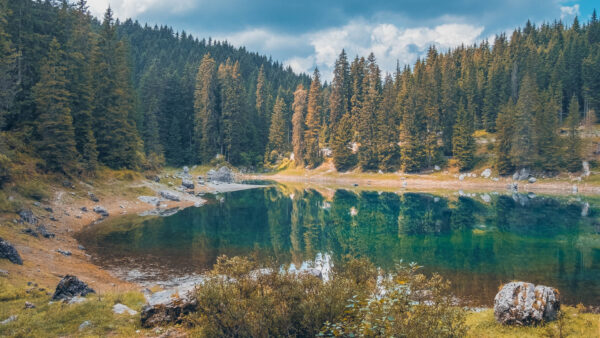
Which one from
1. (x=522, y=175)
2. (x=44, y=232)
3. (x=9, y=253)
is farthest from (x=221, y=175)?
(x=9, y=253)

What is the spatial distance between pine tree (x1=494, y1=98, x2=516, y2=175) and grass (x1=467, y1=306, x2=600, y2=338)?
73436 mm

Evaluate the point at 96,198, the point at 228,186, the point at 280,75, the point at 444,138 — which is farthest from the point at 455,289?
the point at 280,75

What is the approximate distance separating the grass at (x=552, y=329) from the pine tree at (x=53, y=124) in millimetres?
37819

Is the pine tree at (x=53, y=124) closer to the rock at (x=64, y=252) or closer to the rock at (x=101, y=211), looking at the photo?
the rock at (x=101, y=211)

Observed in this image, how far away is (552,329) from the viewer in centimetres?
948

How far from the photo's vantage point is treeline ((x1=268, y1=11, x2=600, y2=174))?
74.5m

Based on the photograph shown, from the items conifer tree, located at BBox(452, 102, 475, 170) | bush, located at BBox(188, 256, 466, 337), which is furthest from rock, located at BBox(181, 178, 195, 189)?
conifer tree, located at BBox(452, 102, 475, 170)

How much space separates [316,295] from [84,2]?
6142 cm

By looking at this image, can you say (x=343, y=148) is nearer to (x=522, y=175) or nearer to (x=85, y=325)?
(x=522, y=175)

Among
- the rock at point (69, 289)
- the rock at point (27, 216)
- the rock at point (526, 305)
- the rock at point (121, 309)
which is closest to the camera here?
the rock at point (526, 305)

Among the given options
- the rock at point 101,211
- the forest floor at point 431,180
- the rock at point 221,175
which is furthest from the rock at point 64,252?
the rock at point 221,175

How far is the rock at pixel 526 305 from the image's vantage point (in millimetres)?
10117

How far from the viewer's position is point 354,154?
316 ft

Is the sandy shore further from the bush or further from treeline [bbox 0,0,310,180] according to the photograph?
the bush
